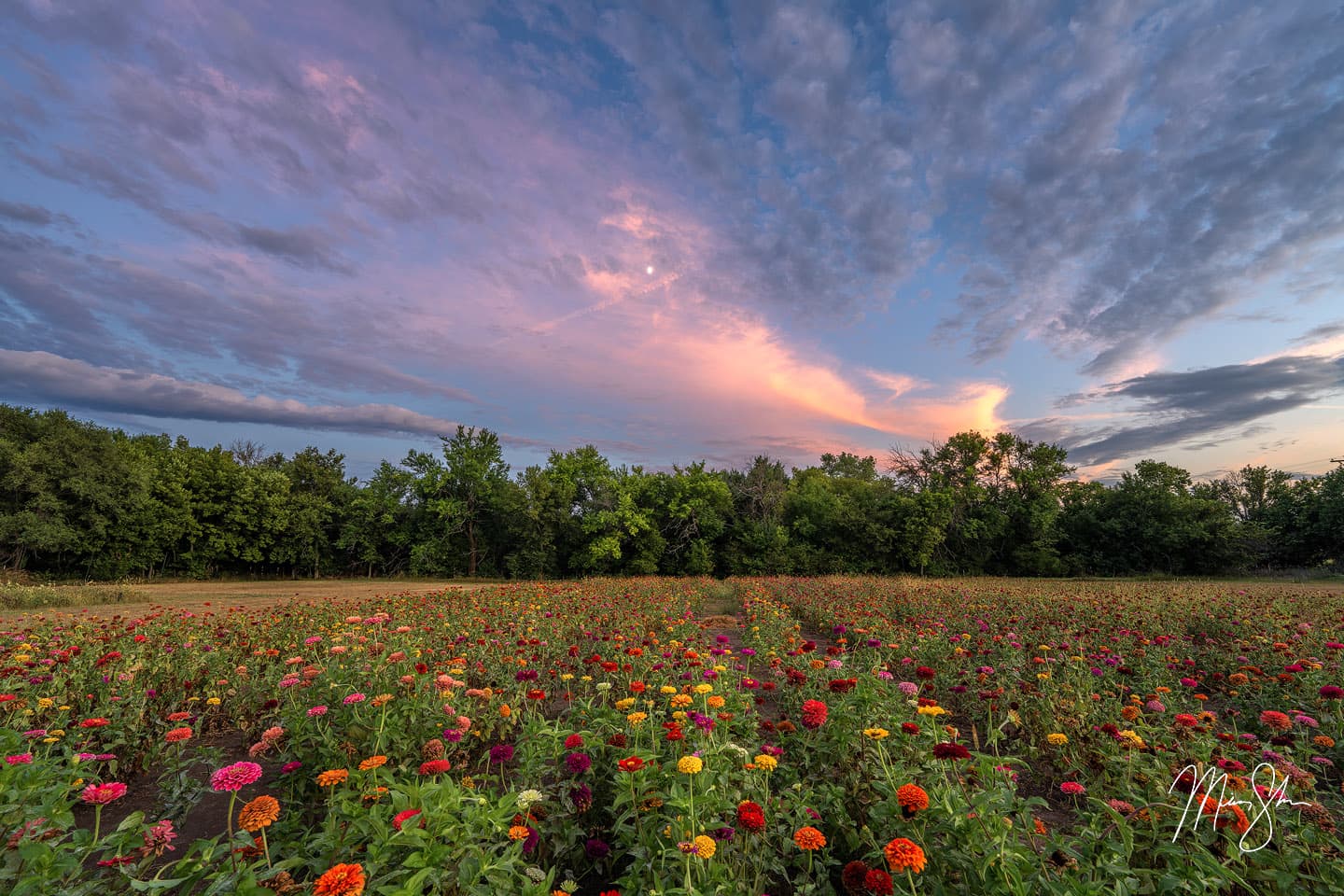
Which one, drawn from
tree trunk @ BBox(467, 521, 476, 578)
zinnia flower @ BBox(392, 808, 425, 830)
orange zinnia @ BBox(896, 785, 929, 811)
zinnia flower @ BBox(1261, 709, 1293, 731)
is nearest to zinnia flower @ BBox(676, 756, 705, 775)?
orange zinnia @ BBox(896, 785, 929, 811)

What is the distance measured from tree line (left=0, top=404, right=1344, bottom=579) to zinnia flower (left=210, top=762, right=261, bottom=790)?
33601mm

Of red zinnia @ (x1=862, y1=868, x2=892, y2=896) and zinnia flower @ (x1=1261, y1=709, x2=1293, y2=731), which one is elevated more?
zinnia flower @ (x1=1261, y1=709, x2=1293, y2=731)

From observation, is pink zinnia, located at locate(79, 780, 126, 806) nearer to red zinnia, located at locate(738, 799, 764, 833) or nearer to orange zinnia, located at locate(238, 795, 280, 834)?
orange zinnia, located at locate(238, 795, 280, 834)

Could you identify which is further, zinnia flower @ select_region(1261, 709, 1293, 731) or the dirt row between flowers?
the dirt row between flowers

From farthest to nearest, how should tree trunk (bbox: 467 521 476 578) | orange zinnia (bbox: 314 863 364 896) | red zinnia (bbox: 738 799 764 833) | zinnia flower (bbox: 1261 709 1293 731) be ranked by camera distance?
tree trunk (bbox: 467 521 476 578)
zinnia flower (bbox: 1261 709 1293 731)
red zinnia (bbox: 738 799 764 833)
orange zinnia (bbox: 314 863 364 896)

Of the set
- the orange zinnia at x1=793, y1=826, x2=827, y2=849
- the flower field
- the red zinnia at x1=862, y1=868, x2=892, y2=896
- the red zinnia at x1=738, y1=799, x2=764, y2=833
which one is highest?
the red zinnia at x1=738, y1=799, x2=764, y2=833

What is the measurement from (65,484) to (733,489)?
4373 centimetres

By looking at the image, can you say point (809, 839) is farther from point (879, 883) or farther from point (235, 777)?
point (235, 777)

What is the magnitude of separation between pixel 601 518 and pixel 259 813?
34646 millimetres

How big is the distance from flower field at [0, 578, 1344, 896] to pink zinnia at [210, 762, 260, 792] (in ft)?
0.05

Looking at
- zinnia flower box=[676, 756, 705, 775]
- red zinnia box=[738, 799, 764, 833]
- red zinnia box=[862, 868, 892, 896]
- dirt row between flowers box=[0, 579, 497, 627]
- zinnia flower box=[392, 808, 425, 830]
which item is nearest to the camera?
red zinnia box=[862, 868, 892, 896]

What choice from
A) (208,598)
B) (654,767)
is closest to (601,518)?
(208,598)

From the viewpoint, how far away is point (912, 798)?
230 cm

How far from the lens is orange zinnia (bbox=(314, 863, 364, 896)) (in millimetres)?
1697
